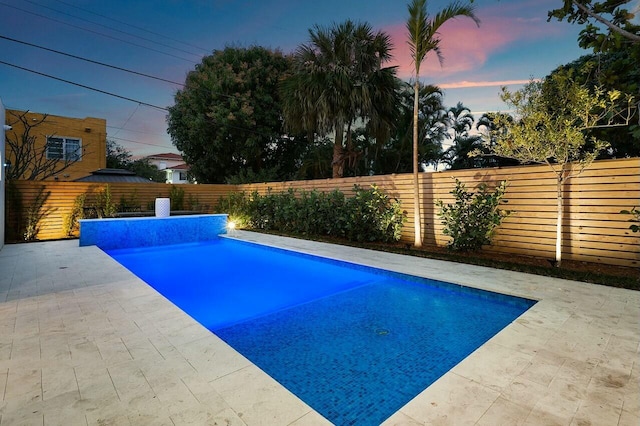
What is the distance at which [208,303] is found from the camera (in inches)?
166

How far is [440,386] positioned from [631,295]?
3.29m

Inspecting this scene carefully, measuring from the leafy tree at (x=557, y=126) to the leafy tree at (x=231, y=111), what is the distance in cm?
1162

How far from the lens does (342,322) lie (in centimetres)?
336

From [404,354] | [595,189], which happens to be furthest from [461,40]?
[404,354]

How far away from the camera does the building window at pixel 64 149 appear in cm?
1593

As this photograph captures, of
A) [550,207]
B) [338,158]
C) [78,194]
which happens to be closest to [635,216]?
[550,207]

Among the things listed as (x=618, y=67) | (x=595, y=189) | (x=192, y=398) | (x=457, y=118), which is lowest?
(x=192, y=398)

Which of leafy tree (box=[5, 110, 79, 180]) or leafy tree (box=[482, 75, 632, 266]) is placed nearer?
leafy tree (box=[482, 75, 632, 266])

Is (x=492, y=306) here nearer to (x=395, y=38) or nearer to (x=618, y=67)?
(x=618, y=67)

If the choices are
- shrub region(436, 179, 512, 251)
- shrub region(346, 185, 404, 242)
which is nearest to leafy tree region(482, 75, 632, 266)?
shrub region(436, 179, 512, 251)

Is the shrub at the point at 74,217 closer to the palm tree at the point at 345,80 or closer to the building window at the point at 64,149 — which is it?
the palm tree at the point at 345,80

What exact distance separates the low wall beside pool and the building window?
11.6m

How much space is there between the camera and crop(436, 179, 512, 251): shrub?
18.6ft

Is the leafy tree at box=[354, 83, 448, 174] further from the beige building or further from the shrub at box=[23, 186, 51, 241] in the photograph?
the beige building
